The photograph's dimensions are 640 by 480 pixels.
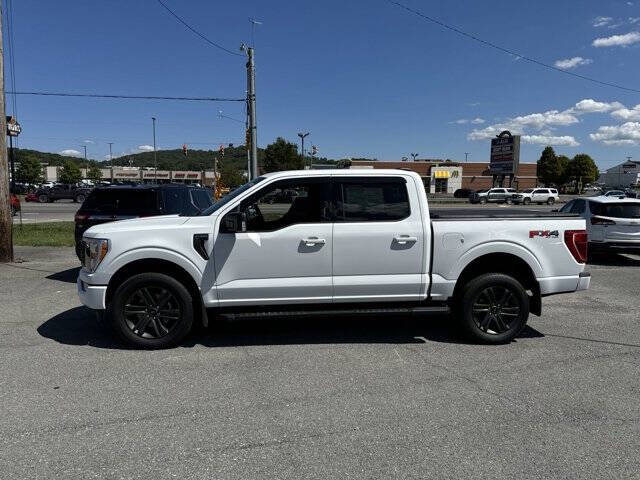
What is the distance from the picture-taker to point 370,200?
5.33 m

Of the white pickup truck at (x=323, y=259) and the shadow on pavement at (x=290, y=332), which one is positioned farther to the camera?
the shadow on pavement at (x=290, y=332)

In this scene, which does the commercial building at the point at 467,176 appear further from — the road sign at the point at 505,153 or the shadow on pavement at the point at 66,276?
the shadow on pavement at the point at 66,276

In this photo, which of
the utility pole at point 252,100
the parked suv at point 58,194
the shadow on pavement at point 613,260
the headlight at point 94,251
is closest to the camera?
the headlight at point 94,251

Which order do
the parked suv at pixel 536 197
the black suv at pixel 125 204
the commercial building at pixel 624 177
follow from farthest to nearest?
the commercial building at pixel 624 177 → the parked suv at pixel 536 197 → the black suv at pixel 125 204

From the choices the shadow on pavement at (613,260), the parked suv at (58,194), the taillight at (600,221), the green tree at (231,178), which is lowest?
the shadow on pavement at (613,260)

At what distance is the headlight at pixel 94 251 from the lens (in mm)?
5102

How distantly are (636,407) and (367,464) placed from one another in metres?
2.38

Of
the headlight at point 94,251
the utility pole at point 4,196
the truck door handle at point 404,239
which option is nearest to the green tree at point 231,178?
the utility pole at point 4,196

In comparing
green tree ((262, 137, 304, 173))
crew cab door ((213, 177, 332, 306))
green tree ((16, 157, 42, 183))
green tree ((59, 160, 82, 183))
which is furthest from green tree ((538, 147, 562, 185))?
crew cab door ((213, 177, 332, 306))

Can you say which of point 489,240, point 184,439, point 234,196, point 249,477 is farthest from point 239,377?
point 489,240

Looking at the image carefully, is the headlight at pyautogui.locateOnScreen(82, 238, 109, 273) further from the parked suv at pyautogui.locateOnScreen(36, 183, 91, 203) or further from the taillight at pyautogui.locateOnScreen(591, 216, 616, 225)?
the parked suv at pyautogui.locateOnScreen(36, 183, 91, 203)

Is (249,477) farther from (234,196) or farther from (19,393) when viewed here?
(234,196)

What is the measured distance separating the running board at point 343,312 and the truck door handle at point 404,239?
0.73m

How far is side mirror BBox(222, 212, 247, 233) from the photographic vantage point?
497 cm
